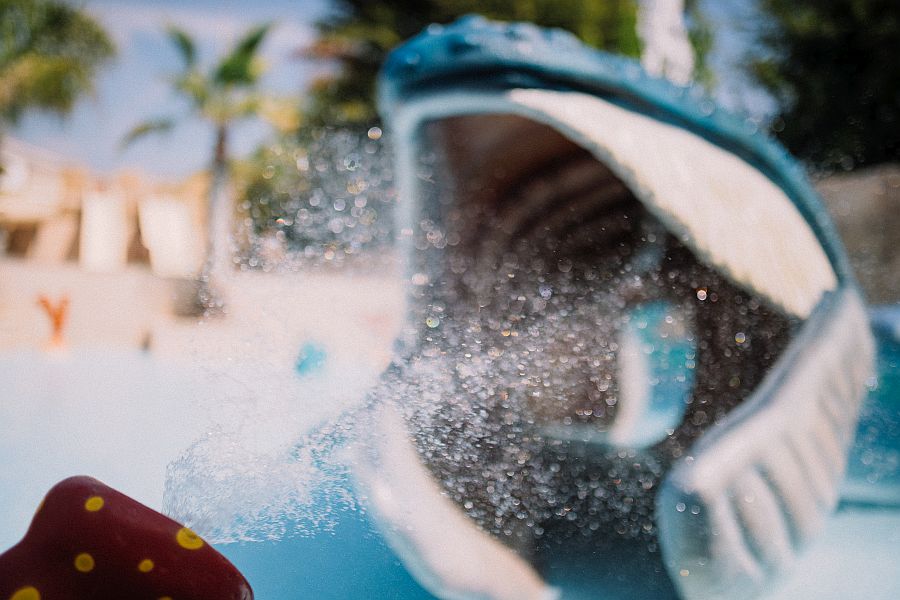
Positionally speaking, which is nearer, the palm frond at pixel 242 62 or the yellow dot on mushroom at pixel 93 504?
the yellow dot on mushroom at pixel 93 504

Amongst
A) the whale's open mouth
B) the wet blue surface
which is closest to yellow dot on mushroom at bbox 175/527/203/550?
the wet blue surface

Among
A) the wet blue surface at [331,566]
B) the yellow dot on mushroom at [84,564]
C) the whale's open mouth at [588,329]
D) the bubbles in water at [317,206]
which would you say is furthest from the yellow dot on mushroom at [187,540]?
the bubbles in water at [317,206]

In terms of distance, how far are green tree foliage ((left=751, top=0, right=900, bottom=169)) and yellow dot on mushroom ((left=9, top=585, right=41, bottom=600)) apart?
31.9ft

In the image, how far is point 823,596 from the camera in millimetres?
1924

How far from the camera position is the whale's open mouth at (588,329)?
171 centimetres

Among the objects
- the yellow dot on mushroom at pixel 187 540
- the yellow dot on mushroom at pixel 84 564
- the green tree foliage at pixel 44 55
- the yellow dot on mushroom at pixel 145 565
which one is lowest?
the yellow dot on mushroom at pixel 84 564

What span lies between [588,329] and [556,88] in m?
1.91

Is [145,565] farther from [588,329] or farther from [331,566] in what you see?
[588,329]

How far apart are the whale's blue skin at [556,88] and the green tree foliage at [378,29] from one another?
38.2 ft

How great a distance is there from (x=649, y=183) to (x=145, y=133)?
41.0 feet

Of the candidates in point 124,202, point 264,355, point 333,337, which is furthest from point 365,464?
point 124,202

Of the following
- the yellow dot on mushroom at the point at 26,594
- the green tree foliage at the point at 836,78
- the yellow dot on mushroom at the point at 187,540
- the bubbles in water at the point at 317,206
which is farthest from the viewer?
the green tree foliage at the point at 836,78

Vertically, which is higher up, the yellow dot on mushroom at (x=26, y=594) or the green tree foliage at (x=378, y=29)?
the green tree foliage at (x=378, y=29)

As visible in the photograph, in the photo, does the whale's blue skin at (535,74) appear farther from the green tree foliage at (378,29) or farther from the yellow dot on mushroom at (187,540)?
the green tree foliage at (378,29)
